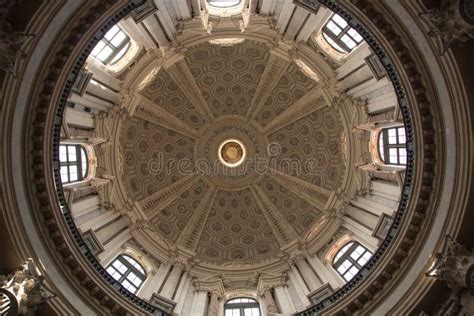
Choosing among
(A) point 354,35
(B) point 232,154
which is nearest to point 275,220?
(B) point 232,154

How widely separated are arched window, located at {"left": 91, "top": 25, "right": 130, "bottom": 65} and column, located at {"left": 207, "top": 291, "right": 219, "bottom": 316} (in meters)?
16.1

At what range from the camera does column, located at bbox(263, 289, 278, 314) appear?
81.4 feet

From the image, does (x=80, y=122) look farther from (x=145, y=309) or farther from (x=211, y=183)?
(x=211, y=183)

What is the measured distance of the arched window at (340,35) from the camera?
26.6 metres

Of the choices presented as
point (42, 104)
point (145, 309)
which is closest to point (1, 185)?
point (42, 104)

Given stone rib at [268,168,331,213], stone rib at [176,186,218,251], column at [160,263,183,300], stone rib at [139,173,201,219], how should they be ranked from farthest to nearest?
stone rib at [139,173,201,219], stone rib at [268,168,331,213], stone rib at [176,186,218,251], column at [160,263,183,300]

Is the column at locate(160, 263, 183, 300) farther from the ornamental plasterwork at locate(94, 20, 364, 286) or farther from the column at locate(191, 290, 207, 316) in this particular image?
the ornamental plasterwork at locate(94, 20, 364, 286)

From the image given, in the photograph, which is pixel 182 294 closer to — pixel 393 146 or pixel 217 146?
pixel 393 146

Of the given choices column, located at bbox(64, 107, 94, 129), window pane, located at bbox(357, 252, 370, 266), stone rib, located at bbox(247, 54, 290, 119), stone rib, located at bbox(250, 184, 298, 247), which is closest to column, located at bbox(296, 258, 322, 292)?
window pane, located at bbox(357, 252, 370, 266)

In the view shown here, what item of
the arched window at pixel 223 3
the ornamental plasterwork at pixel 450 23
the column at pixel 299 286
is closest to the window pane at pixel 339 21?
the arched window at pixel 223 3

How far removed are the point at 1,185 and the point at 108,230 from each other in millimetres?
11707

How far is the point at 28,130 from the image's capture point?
18391mm

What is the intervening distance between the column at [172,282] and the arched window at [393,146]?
15.2 m

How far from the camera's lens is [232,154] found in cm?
4125
